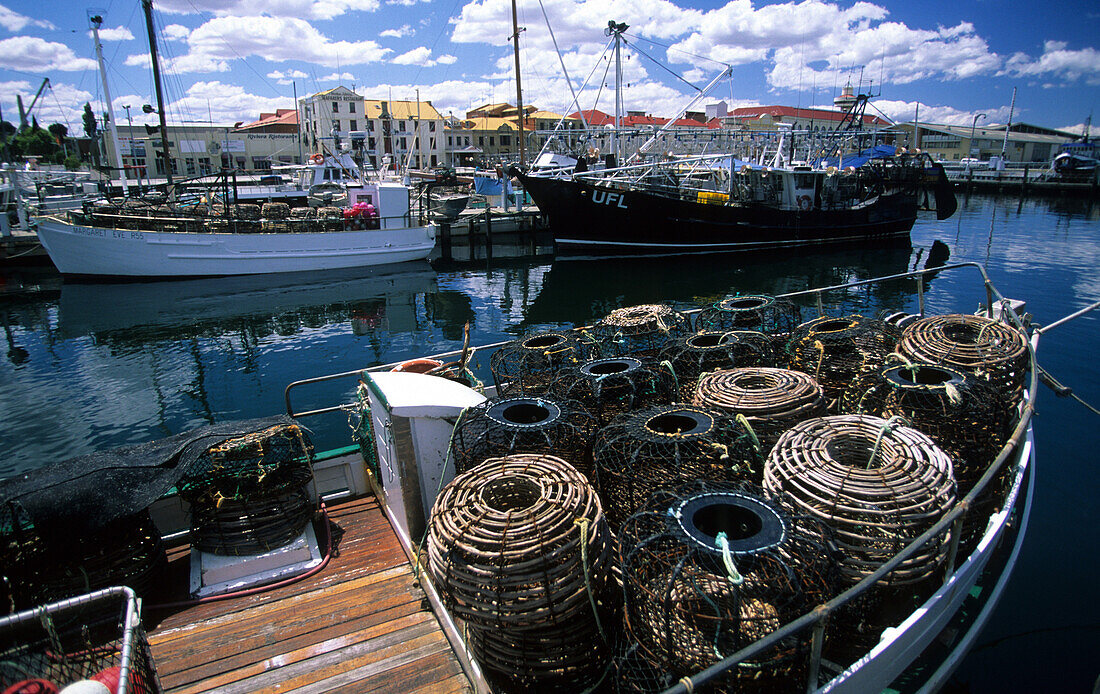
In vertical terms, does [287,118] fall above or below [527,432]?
above

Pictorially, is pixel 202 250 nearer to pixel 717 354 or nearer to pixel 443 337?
pixel 443 337

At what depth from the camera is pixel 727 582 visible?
3.35 m

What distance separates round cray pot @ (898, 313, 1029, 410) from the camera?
5.83 metres

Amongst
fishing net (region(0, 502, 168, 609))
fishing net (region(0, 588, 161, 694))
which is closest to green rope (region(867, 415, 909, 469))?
fishing net (region(0, 588, 161, 694))

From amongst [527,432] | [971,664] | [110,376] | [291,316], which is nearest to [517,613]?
[527,432]

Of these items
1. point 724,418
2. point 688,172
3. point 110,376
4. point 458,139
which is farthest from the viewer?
point 458,139

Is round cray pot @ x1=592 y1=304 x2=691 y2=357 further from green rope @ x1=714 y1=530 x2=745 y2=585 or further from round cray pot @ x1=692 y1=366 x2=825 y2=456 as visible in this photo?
green rope @ x1=714 y1=530 x2=745 y2=585

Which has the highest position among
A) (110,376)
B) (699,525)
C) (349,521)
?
(699,525)

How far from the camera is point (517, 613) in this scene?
327cm

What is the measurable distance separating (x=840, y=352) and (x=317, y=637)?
20.6 ft

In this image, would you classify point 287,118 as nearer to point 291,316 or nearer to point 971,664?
point 291,316

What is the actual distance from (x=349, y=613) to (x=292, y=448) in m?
1.76

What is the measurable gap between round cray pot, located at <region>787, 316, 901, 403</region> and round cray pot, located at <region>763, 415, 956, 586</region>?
2.21 metres

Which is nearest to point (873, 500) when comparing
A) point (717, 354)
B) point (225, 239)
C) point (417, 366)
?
point (717, 354)
